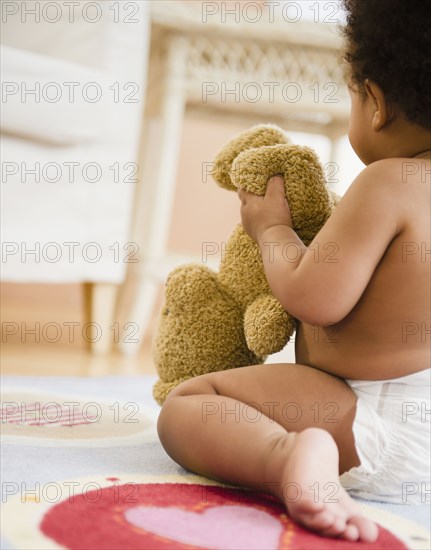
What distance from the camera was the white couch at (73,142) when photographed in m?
1.31

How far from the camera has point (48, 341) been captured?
1.64m

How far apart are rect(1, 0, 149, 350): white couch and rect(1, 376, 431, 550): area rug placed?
20.4 inches

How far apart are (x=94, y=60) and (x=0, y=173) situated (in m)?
0.34

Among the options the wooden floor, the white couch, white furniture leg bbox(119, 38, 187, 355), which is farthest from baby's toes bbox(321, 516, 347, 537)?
white furniture leg bbox(119, 38, 187, 355)

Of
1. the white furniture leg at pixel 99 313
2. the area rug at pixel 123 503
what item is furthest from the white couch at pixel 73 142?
the area rug at pixel 123 503

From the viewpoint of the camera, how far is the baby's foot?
1.73 ft

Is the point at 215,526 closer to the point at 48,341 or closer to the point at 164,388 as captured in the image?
the point at 164,388

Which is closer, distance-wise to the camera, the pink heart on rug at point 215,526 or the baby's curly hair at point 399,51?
the pink heart on rug at point 215,526

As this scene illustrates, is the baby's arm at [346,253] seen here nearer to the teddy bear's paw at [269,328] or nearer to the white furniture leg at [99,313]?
the teddy bear's paw at [269,328]

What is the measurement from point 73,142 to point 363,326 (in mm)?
881

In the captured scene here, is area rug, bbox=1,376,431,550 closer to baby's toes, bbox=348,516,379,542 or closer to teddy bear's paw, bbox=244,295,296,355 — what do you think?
baby's toes, bbox=348,516,379,542

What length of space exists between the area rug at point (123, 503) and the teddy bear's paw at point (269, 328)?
0.46ft

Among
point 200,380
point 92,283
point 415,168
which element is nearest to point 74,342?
point 92,283

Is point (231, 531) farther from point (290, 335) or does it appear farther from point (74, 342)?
point (74, 342)
